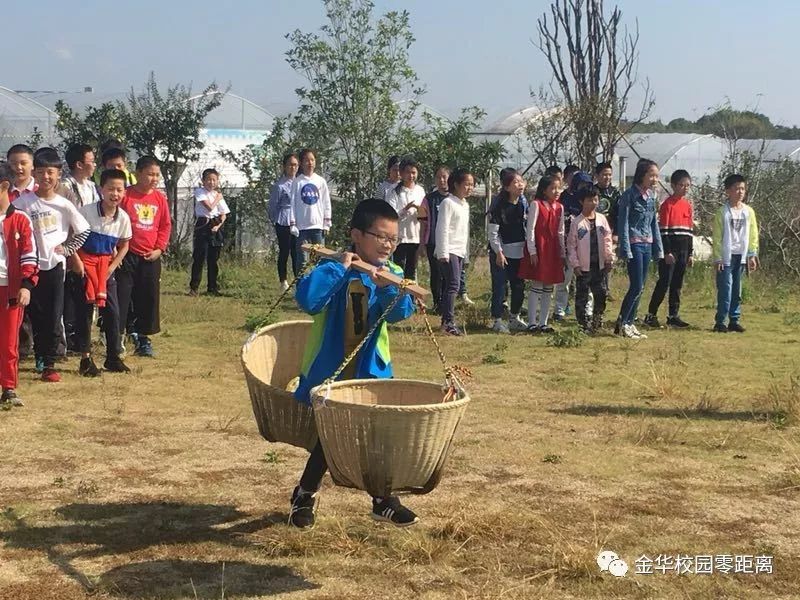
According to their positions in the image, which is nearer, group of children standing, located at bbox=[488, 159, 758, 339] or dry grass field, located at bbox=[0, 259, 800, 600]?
dry grass field, located at bbox=[0, 259, 800, 600]

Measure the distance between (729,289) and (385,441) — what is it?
352 inches

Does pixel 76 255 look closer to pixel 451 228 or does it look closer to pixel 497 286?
pixel 451 228

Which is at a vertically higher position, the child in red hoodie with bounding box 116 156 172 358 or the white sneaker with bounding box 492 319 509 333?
the child in red hoodie with bounding box 116 156 172 358

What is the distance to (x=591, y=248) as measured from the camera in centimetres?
1179

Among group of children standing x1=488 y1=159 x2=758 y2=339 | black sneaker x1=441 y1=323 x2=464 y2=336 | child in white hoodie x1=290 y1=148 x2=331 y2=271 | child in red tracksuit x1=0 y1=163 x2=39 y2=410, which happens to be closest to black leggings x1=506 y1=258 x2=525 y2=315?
group of children standing x1=488 y1=159 x2=758 y2=339

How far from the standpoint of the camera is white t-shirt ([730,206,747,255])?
40.8 feet

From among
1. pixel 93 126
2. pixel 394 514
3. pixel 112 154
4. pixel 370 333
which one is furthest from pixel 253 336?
pixel 93 126

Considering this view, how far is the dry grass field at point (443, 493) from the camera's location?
477 cm

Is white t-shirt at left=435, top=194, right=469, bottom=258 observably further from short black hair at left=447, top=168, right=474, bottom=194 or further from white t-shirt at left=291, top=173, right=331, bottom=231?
white t-shirt at left=291, top=173, right=331, bottom=231

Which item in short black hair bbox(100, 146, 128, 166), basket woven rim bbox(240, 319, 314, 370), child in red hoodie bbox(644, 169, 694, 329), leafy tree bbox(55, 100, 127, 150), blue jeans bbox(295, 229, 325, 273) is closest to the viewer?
basket woven rim bbox(240, 319, 314, 370)

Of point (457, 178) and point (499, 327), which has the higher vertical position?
point (457, 178)

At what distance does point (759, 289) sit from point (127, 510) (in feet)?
42.1

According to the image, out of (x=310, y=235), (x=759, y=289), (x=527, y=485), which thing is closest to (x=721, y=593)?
Result: (x=527, y=485)

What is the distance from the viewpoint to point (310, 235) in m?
14.5
